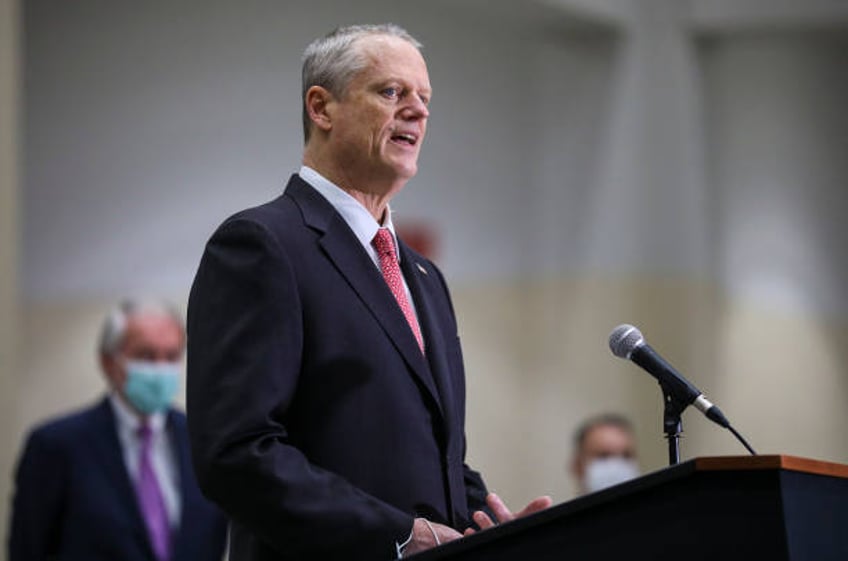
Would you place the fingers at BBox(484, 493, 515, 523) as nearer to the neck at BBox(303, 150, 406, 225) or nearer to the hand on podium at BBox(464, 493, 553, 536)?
the hand on podium at BBox(464, 493, 553, 536)

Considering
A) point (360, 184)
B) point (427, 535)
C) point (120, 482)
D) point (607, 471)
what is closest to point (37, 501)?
point (120, 482)

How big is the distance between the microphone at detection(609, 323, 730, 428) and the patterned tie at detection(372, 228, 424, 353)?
390 mm

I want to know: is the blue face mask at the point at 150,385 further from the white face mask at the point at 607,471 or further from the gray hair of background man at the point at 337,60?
the gray hair of background man at the point at 337,60

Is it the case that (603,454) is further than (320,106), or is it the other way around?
(603,454)

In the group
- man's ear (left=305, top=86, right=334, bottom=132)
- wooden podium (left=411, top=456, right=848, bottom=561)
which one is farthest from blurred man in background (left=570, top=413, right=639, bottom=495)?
wooden podium (left=411, top=456, right=848, bottom=561)

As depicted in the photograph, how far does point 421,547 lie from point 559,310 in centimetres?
673

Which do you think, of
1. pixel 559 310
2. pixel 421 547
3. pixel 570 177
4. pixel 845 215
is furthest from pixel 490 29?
pixel 421 547

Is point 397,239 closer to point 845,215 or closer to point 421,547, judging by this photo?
point 421,547

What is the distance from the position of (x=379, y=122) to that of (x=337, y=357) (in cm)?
50

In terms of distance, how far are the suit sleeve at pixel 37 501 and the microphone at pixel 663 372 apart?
118 inches

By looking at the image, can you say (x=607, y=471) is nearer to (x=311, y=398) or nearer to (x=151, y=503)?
(x=151, y=503)

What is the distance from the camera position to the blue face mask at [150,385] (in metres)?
5.67

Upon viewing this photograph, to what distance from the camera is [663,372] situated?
2.71m

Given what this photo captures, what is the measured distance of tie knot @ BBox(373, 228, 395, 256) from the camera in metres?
2.98
